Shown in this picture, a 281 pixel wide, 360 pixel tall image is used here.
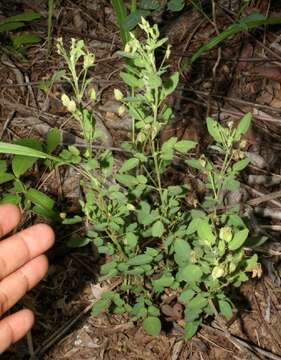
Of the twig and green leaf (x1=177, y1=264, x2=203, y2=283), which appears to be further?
the twig

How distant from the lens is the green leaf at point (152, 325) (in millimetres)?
1587

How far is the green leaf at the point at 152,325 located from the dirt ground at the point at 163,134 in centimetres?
18

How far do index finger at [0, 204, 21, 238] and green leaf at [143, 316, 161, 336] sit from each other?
1.78 ft

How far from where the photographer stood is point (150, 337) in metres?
1.77

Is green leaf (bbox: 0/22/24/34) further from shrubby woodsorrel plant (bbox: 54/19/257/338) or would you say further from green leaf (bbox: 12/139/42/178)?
shrubby woodsorrel plant (bbox: 54/19/257/338)

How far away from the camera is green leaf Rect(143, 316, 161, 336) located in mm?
1587

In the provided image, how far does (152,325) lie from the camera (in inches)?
62.9

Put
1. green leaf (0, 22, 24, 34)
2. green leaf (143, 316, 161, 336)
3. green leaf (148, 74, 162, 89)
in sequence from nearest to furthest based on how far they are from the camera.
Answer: green leaf (148, 74, 162, 89) → green leaf (143, 316, 161, 336) → green leaf (0, 22, 24, 34)

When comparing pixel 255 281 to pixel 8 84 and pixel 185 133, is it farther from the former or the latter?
pixel 8 84

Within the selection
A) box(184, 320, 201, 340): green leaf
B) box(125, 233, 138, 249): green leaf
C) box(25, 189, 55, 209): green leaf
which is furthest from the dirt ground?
box(125, 233, 138, 249): green leaf

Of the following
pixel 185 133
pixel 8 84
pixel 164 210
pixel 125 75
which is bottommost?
pixel 185 133

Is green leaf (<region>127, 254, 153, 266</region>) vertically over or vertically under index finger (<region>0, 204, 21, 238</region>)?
under

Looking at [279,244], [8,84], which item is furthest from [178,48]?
[279,244]

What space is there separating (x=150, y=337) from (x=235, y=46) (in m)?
1.78
